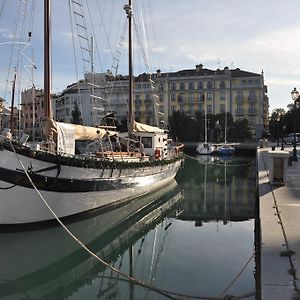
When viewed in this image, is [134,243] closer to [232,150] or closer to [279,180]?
[279,180]

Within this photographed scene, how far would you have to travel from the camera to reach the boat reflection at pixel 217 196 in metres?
18.1

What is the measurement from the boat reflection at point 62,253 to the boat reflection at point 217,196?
243 centimetres

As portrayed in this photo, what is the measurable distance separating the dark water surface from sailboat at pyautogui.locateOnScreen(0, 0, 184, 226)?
0.60 m

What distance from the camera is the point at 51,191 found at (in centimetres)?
1355

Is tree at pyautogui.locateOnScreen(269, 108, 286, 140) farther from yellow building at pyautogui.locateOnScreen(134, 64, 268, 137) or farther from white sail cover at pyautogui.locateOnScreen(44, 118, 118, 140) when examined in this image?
white sail cover at pyautogui.locateOnScreen(44, 118, 118, 140)

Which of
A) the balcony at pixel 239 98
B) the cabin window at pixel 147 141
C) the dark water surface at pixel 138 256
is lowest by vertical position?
the dark water surface at pixel 138 256

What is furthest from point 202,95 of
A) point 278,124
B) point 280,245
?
point 280,245

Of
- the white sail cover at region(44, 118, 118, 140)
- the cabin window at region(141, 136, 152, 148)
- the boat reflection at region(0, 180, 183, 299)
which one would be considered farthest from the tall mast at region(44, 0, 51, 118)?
the cabin window at region(141, 136, 152, 148)

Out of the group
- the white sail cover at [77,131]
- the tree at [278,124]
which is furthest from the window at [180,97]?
the white sail cover at [77,131]

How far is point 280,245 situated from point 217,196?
51.9 ft

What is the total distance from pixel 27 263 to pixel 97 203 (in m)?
5.37

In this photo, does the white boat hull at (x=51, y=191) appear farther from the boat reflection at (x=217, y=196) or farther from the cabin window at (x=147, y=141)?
the cabin window at (x=147, y=141)

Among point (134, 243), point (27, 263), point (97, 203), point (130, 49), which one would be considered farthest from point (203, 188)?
point (27, 263)

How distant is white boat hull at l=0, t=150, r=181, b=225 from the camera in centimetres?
1291
